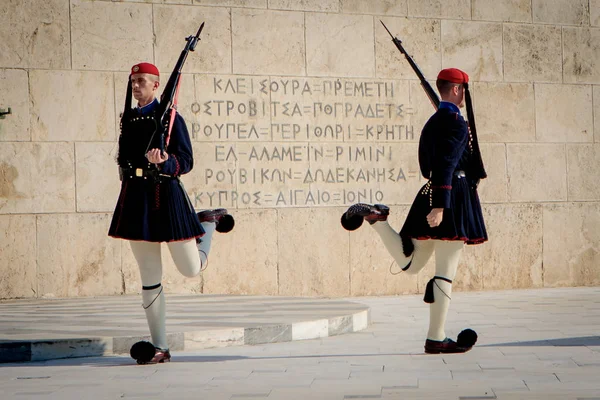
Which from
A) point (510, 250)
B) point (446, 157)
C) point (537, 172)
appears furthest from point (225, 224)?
point (537, 172)

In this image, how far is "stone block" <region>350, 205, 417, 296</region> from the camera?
1170 centimetres

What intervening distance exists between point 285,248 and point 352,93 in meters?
1.87

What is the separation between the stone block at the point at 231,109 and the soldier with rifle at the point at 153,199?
4399 millimetres

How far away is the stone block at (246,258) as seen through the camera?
37.1 feet

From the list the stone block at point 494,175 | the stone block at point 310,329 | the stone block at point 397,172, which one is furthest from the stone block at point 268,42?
the stone block at point 310,329

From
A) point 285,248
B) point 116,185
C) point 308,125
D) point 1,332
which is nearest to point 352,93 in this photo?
point 308,125

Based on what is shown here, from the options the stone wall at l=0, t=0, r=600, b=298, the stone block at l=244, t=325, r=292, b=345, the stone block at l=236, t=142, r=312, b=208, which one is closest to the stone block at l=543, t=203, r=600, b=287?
the stone wall at l=0, t=0, r=600, b=298

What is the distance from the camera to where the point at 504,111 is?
12.4 meters

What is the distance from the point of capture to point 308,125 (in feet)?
38.3

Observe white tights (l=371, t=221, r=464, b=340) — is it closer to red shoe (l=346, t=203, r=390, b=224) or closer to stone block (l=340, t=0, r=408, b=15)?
red shoe (l=346, t=203, r=390, b=224)

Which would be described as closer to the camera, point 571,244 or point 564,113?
point 571,244

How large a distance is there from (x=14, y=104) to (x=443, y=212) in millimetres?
5597

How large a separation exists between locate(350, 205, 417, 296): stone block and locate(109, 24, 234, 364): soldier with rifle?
16.2 ft

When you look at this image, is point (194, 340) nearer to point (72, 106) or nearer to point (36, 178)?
point (36, 178)
